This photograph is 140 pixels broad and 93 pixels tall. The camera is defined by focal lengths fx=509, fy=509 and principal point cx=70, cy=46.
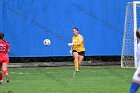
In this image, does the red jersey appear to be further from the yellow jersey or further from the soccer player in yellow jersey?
the yellow jersey

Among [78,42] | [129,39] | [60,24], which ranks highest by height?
[60,24]

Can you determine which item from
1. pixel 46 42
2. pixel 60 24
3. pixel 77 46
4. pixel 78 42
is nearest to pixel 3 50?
pixel 78 42

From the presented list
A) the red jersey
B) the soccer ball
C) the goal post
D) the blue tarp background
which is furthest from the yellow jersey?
the goal post

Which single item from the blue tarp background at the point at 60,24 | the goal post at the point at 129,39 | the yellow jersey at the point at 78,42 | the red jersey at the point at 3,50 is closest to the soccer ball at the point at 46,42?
the blue tarp background at the point at 60,24

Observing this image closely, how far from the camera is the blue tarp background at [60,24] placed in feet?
93.7

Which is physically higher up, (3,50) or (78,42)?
(78,42)

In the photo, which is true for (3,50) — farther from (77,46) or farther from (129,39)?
(129,39)

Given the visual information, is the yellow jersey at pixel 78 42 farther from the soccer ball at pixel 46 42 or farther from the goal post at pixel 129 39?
the goal post at pixel 129 39

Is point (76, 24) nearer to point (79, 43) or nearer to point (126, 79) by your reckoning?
point (79, 43)

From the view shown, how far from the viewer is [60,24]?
2906cm

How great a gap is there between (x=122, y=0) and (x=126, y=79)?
9358 millimetres

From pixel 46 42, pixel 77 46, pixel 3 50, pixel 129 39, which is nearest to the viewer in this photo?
pixel 3 50

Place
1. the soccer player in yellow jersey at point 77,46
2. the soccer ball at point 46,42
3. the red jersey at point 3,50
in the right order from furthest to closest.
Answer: the soccer ball at point 46,42, the soccer player in yellow jersey at point 77,46, the red jersey at point 3,50

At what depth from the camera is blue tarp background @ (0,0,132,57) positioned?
2855cm
